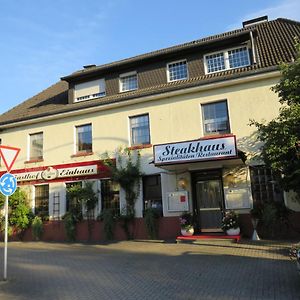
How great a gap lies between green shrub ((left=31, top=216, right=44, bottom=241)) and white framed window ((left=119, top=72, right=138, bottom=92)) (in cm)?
755

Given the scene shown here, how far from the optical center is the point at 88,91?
19.1 meters

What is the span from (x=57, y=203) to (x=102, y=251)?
5.82m

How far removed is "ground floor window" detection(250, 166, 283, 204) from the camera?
1404 cm

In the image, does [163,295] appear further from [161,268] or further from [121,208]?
[121,208]

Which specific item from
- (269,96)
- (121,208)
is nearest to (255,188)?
(269,96)

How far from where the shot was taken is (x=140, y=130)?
55.7 feet

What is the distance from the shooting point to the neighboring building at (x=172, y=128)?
14383 mm

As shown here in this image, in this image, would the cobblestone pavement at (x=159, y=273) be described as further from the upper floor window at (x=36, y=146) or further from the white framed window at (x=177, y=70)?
the white framed window at (x=177, y=70)

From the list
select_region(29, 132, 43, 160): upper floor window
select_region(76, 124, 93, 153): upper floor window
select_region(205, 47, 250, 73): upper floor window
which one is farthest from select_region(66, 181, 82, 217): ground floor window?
select_region(205, 47, 250, 73): upper floor window

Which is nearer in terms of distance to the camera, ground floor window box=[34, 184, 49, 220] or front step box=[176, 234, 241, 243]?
front step box=[176, 234, 241, 243]

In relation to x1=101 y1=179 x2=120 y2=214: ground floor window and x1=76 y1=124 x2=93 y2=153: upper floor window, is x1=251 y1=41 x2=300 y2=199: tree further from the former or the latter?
x1=76 y1=124 x2=93 y2=153: upper floor window

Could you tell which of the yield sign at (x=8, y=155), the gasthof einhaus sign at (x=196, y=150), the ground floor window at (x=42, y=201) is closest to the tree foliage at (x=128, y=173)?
the gasthof einhaus sign at (x=196, y=150)

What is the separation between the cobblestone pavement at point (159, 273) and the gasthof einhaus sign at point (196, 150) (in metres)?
3.08

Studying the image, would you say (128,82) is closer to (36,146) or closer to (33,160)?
(36,146)
